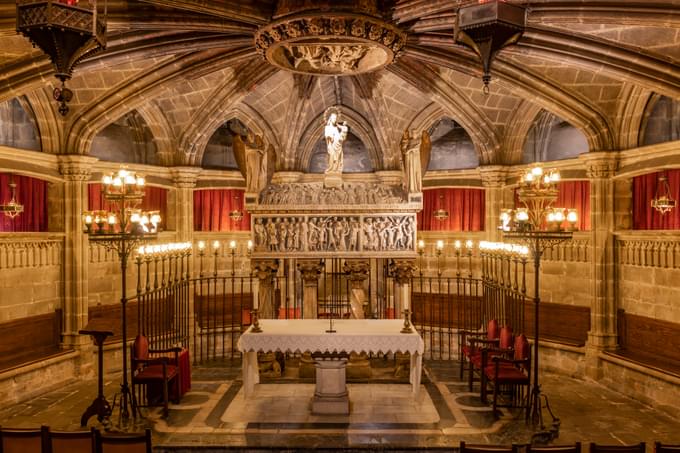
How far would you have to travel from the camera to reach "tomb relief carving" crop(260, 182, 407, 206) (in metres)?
10.6

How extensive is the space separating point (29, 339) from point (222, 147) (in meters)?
6.99

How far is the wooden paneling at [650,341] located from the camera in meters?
9.61

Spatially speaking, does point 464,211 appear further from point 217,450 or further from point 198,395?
point 217,450

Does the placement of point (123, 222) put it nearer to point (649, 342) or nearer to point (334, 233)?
point (334, 233)

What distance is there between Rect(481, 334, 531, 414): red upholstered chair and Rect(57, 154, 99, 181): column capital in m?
8.13

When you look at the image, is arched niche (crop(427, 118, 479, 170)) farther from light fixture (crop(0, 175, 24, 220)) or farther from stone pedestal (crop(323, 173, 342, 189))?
light fixture (crop(0, 175, 24, 220))

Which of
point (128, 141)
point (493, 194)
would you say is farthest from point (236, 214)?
point (493, 194)

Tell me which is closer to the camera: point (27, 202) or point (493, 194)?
point (27, 202)

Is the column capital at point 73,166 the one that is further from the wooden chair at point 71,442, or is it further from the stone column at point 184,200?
the wooden chair at point 71,442

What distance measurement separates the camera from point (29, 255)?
10469 millimetres

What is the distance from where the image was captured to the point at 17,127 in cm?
1076

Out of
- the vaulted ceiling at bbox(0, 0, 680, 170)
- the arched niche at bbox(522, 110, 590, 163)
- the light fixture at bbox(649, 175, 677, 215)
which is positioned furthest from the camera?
the arched niche at bbox(522, 110, 590, 163)

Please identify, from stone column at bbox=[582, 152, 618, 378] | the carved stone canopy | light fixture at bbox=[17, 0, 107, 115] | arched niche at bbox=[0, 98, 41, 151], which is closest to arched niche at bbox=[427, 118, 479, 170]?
stone column at bbox=[582, 152, 618, 378]

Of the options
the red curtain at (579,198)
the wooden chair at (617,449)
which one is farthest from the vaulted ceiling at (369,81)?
the wooden chair at (617,449)
